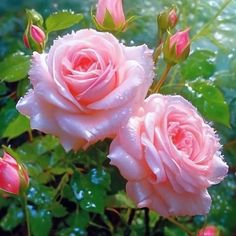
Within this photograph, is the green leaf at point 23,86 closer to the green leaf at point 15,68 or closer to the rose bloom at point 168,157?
the green leaf at point 15,68

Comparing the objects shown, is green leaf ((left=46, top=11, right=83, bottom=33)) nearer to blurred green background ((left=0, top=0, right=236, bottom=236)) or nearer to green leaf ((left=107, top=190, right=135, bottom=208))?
blurred green background ((left=0, top=0, right=236, bottom=236))

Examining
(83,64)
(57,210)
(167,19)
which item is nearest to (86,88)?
(83,64)

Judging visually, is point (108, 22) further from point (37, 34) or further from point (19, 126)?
point (19, 126)

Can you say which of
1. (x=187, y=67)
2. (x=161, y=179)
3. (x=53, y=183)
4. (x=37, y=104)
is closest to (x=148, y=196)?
(x=161, y=179)

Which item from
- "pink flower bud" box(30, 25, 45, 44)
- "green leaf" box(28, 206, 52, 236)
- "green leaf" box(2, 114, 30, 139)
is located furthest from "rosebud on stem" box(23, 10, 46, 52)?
"green leaf" box(28, 206, 52, 236)

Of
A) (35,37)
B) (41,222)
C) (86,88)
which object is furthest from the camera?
(41,222)
